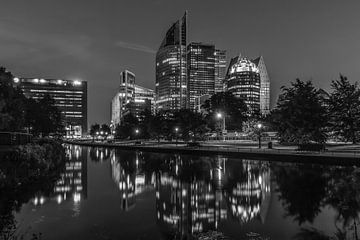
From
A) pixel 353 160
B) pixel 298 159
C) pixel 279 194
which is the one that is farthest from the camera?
pixel 298 159

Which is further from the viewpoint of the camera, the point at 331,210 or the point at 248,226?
the point at 331,210

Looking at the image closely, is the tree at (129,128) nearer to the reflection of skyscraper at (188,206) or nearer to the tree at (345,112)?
the tree at (345,112)

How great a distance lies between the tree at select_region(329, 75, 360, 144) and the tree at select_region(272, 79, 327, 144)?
4.47 feet

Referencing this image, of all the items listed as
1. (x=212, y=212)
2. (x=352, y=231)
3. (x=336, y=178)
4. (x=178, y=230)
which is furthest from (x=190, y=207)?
(x=336, y=178)

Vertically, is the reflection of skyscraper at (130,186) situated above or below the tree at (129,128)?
below

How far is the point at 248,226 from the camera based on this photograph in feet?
40.8

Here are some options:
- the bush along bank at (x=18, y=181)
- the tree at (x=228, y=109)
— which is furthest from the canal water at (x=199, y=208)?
the tree at (x=228, y=109)

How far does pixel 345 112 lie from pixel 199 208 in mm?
35307

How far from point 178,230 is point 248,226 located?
2.70m

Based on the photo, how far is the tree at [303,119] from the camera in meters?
43.0

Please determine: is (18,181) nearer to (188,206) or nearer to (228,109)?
(188,206)

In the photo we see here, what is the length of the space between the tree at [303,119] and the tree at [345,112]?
136 cm

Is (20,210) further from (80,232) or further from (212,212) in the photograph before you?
(212,212)

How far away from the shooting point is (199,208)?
50.1 ft
